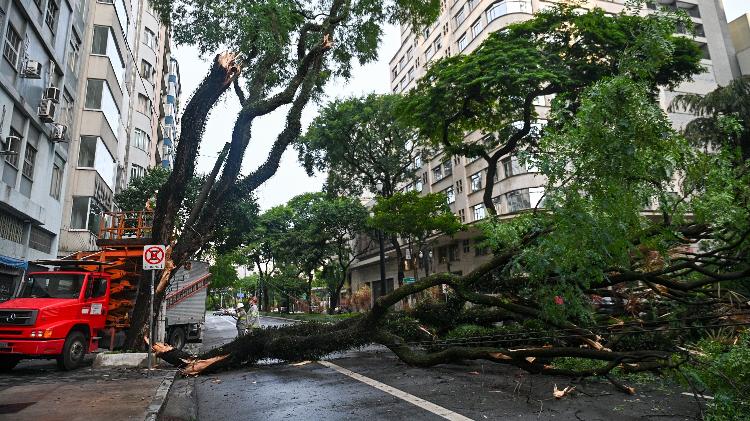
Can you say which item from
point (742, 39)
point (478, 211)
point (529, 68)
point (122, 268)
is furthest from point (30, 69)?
point (742, 39)

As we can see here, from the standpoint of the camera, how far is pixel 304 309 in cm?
7531

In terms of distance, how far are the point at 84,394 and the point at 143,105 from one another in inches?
1319

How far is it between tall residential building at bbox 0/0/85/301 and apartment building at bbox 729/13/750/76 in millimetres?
47021

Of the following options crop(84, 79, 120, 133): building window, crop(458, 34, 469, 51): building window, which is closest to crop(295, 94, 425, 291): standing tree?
crop(458, 34, 469, 51): building window

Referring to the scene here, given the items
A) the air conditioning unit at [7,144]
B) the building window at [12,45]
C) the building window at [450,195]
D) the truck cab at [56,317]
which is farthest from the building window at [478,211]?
the building window at [12,45]

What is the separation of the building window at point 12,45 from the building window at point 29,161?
313cm

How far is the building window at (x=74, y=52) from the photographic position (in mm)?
20953

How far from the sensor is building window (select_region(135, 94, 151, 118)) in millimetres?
35131

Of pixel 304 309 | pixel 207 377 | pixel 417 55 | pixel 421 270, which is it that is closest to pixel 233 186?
pixel 207 377

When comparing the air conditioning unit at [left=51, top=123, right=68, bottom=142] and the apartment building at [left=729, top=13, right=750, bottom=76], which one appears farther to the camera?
the apartment building at [left=729, top=13, right=750, bottom=76]

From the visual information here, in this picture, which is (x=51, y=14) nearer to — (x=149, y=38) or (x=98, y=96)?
(x=98, y=96)

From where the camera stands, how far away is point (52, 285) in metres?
11.8

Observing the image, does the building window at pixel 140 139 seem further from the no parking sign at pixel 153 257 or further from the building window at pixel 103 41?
the no parking sign at pixel 153 257

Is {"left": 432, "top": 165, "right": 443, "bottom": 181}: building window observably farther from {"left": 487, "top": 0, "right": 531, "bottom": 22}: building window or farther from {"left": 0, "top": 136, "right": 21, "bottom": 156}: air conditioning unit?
{"left": 0, "top": 136, "right": 21, "bottom": 156}: air conditioning unit
